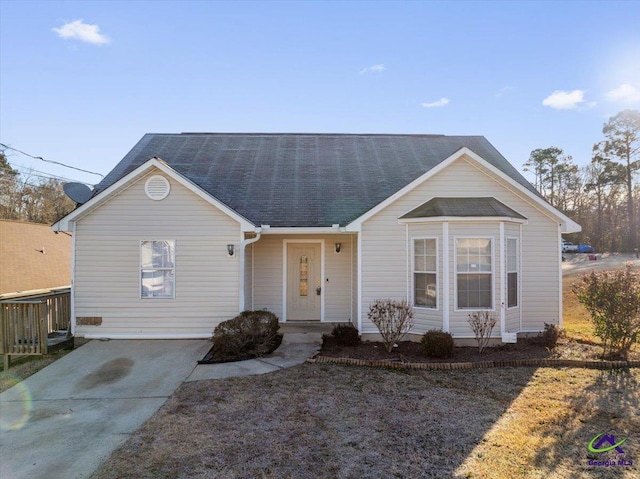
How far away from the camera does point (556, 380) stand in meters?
6.38

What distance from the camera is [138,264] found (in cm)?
895

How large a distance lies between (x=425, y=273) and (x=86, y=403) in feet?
22.9

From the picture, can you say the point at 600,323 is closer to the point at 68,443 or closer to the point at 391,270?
the point at 391,270

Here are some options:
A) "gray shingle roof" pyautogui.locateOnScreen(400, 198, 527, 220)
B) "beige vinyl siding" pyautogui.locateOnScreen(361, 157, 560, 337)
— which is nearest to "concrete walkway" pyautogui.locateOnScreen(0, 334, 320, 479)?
"beige vinyl siding" pyautogui.locateOnScreen(361, 157, 560, 337)

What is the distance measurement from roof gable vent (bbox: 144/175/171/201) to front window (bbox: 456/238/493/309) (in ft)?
22.9

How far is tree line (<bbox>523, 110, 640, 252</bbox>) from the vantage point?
39719 mm

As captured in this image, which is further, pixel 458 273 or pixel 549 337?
pixel 549 337

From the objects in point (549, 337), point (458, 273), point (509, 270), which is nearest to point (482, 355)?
point (458, 273)

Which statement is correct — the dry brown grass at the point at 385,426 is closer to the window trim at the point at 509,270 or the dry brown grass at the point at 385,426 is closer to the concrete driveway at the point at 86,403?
the concrete driveway at the point at 86,403

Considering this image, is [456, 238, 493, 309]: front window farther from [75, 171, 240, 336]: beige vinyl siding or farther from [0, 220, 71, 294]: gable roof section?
[0, 220, 71, 294]: gable roof section

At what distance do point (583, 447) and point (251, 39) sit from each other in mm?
13296

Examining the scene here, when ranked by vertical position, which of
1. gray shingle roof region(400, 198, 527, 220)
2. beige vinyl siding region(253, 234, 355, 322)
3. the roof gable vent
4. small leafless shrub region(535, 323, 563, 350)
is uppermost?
the roof gable vent

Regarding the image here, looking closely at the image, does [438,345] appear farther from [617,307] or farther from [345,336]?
[617,307]

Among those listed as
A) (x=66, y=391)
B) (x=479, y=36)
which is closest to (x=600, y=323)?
(x=479, y=36)
